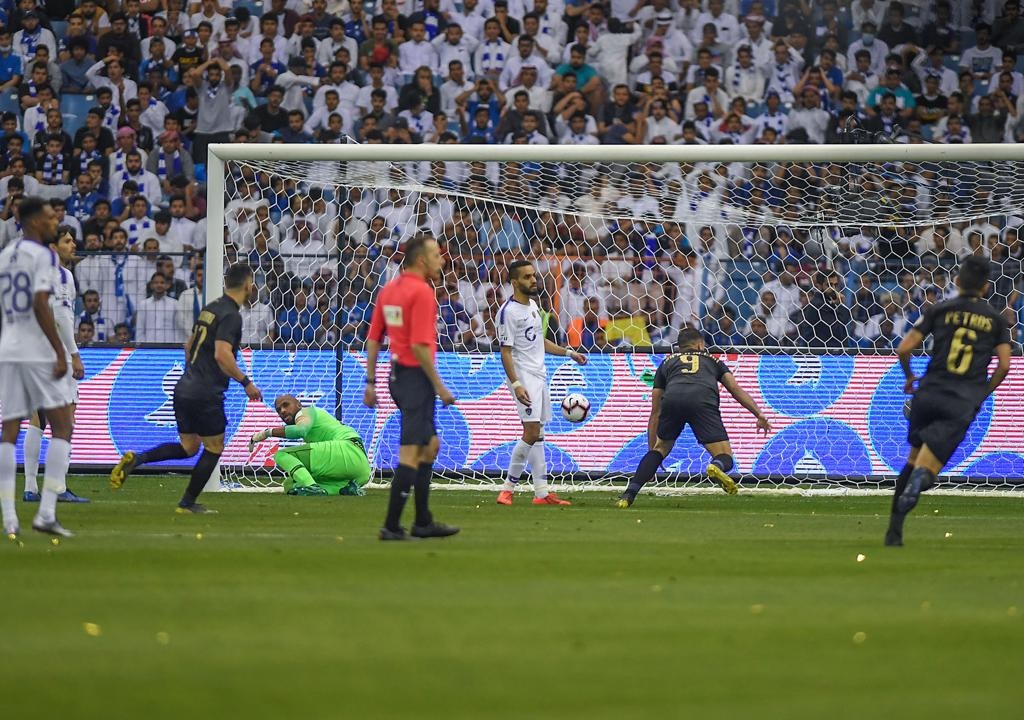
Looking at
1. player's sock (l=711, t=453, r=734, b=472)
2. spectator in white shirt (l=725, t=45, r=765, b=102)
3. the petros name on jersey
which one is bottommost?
player's sock (l=711, t=453, r=734, b=472)

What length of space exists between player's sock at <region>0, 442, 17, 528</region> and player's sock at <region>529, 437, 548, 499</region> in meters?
6.23

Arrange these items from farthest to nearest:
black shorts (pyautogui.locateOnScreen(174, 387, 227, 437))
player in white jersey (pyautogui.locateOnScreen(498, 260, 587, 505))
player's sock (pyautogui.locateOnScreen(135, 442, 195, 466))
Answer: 1. player in white jersey (pyautogui.locateOnScreen(498, 260, 587, 505))
2. player's sock (pyautogui.locateOnScreen(135, 442, 195, 466))
3. black shorts (pyautogui.locateOnScreen(174, 387, 227, 437))

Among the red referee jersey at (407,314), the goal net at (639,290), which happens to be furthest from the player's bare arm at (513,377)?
the red referee jersey at (407,314)

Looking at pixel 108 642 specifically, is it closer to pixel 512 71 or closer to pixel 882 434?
pixel 882 434

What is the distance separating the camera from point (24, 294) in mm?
9883

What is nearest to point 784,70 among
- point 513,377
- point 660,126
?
point 660,126

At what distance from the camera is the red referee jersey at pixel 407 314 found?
1002cm

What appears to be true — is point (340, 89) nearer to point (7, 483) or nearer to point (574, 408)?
point (574, 408)

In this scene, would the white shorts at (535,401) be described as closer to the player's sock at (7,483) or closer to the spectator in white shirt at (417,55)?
the player's sock at (7,483)

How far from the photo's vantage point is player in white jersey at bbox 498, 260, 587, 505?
1504 cm

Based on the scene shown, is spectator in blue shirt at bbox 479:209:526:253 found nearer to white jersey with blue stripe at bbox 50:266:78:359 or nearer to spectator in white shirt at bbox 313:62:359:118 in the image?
spectator in white shirt at bbox 313:62:359:118

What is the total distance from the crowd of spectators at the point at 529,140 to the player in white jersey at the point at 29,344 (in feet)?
28.4

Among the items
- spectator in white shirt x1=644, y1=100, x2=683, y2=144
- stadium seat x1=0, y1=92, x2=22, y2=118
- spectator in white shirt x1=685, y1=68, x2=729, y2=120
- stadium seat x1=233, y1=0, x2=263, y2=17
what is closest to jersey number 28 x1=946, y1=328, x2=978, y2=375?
spectator in white shirt x1=644, y1=100, x2=683, y2=144

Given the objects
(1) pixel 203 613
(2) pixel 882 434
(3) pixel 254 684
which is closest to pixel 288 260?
(2) pixel 882 434
